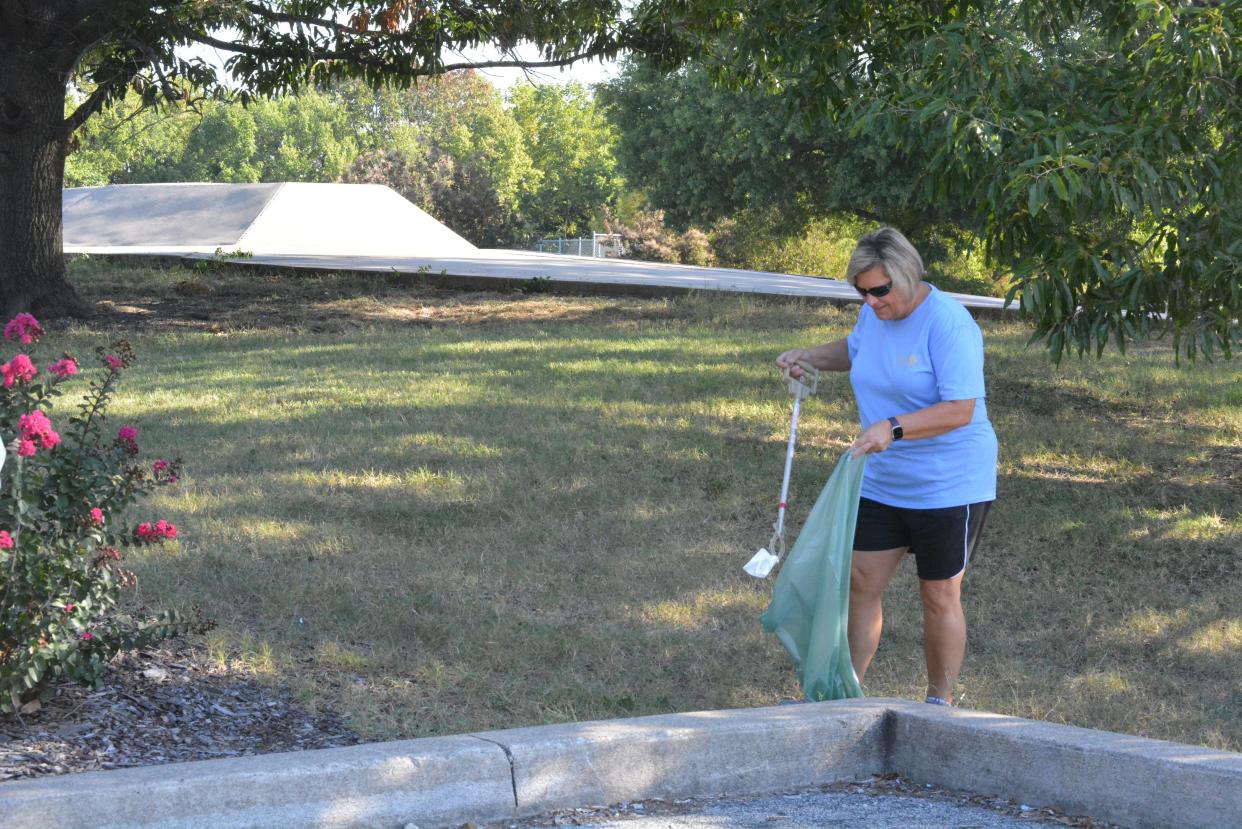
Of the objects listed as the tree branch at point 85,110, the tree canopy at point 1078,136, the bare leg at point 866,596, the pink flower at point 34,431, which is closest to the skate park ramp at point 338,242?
the tree branch at point 85,110

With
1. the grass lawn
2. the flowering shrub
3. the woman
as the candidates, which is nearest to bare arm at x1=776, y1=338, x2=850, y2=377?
the woman

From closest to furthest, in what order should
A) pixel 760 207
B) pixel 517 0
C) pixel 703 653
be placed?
pixel 703 653
pixel 517 0
pixel 760 207

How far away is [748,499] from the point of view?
7625 millimetres

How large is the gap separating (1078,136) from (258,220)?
2259cm

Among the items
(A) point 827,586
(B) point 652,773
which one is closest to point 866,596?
(A) point 827,586

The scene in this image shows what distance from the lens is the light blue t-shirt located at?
4.25 meters

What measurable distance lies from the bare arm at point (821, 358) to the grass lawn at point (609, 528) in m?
1.27

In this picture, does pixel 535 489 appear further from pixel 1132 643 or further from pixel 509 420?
pixel 1132 643

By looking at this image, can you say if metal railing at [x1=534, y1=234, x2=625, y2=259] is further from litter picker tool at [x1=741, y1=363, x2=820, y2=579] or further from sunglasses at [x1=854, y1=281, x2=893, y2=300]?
sunglasses at [x1=854, y1=281, x2=893, y2=300]

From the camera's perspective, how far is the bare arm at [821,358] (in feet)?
→ 15.7

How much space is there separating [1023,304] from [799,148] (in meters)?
22.5

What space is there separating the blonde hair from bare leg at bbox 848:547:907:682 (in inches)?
36.3

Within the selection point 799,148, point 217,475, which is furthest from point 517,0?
point 799,148

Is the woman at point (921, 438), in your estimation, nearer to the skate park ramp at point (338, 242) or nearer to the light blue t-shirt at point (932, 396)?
the light blue t-shirt at point (932, 396)
